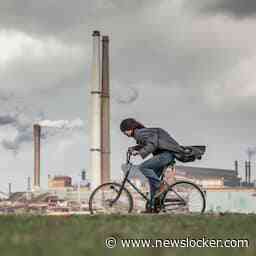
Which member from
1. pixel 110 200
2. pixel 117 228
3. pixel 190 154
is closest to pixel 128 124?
pixel 190 154

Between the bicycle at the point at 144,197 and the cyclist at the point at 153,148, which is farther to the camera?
the bicycle at the point at 144,197

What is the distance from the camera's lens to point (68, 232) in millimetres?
7457

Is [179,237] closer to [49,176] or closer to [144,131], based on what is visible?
[144,131]

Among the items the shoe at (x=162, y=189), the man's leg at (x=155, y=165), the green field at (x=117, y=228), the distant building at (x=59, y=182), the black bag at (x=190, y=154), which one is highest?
the black bag at (x=190, y=154)

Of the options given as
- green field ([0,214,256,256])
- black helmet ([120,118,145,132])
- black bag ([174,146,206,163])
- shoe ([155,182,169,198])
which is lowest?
green field ([0,214,256,256])

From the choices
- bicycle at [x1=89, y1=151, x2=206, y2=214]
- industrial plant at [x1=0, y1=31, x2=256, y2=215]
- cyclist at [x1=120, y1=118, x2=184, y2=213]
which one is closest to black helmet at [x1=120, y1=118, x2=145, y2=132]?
cyclist at [x1=120, y1=118, x2=184, y2=213]

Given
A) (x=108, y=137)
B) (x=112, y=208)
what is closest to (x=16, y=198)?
(x=108, y=137)

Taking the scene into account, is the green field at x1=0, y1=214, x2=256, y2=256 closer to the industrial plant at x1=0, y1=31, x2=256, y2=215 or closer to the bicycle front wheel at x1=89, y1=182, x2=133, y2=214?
the bicycle front wheel at x1=89, y1=182, x2=133, y2=214

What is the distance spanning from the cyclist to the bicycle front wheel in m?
0.59

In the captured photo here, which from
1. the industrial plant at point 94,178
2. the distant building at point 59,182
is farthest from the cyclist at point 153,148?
the distant building at point 59,182

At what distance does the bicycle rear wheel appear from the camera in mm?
12273

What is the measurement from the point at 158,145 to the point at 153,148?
0.11 m

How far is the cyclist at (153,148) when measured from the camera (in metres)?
11.7

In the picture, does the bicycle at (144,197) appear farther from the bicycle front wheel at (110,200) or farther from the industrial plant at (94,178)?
the industrial plant at (94,178)
